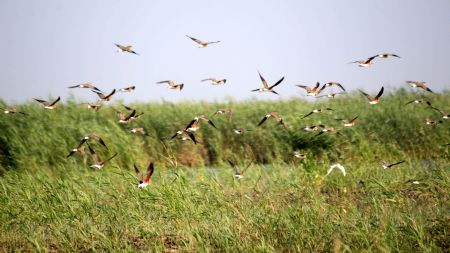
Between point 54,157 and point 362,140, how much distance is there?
301 inches

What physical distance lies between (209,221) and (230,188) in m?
2.72

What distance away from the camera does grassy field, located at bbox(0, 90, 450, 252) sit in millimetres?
5215

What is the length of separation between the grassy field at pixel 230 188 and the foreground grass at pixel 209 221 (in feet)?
0.07

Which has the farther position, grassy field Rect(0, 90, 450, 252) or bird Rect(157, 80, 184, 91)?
bird Rect(157, 80, 184, 91)

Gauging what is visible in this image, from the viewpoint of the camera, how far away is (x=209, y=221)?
5.93 m

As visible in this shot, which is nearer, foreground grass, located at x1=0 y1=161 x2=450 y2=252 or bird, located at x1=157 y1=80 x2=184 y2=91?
foreground grass, located at x1=0 y1=161 x2=450 y2=252

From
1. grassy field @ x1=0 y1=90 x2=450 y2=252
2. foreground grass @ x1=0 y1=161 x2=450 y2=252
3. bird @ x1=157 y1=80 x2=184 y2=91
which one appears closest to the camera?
foreground grass @ x1=0 y1=161 x2=450 y2=252

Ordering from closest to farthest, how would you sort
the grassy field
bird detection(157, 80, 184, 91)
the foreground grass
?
1. the foreground grass
2. the grassy field
3. bird detection(157, 80, 184, 91)

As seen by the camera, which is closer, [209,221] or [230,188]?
[209,221]

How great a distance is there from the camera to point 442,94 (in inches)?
689

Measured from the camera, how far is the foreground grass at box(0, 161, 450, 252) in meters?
5.00

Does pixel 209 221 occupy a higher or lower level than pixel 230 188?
higher

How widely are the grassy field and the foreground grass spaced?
0.07 ft

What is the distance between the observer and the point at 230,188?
863cm
